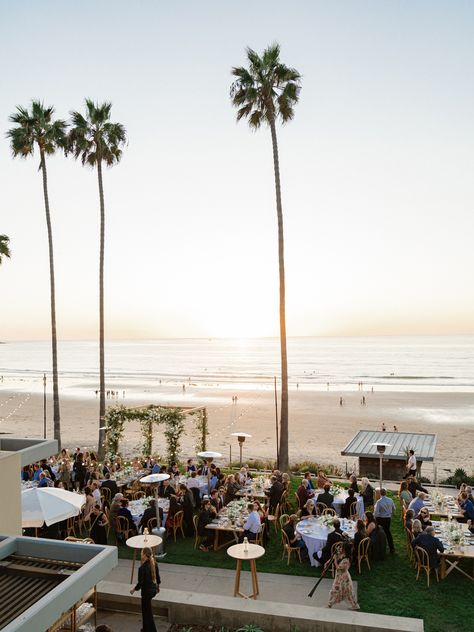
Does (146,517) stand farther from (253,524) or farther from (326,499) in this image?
(326,499)

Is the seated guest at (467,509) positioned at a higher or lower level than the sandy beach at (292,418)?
higher

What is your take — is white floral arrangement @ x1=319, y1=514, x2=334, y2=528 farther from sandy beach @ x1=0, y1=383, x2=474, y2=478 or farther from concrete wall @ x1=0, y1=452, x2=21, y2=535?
sandy beach @ x1=0, y1=383, x2=474, y2=478

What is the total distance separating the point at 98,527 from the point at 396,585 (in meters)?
7.50

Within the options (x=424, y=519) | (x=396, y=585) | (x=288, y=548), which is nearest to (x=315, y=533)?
(x=288, y=548)

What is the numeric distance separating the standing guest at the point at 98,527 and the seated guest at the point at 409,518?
7.78 meters

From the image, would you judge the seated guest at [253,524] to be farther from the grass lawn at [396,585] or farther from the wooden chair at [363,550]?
the wooden chair at [363,550]

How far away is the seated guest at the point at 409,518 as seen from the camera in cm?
1339

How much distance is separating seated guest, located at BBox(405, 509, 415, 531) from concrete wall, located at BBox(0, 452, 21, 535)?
954 cm

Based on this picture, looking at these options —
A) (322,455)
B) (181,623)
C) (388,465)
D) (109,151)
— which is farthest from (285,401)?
(109,151)

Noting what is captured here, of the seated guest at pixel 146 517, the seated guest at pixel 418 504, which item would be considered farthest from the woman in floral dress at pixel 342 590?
the seated guest at pixel 146 517

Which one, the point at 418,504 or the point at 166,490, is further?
the point at 166,490

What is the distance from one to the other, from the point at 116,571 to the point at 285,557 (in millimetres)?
4209

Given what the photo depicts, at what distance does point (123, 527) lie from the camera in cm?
1459

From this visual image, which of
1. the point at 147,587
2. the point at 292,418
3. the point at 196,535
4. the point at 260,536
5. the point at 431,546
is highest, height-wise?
the point at 147,587
